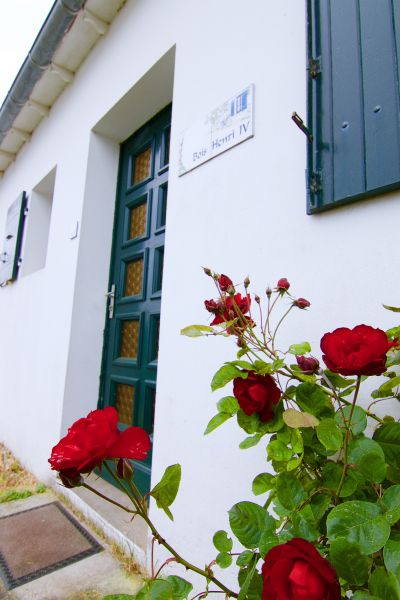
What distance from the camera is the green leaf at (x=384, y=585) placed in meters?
0.39

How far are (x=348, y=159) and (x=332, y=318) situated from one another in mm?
430

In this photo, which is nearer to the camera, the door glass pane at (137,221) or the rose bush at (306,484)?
the rose bush at (306,484)

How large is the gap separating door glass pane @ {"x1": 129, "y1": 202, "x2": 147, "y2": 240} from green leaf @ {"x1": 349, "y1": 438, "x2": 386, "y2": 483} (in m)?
2.02

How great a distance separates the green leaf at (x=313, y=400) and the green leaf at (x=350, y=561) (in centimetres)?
25

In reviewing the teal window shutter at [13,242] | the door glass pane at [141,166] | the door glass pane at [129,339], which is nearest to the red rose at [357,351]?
the door glass pane at [129,339]

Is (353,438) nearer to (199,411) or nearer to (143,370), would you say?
(199,411)

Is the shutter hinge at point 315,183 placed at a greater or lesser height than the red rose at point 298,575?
greater

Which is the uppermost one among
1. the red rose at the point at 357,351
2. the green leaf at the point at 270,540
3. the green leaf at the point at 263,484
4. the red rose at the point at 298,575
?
the red rose at the point at 357,351

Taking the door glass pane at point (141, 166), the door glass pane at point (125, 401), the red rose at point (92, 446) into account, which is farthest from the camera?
the door glass pane at point (141, 166)

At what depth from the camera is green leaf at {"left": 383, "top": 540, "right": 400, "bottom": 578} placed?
1.39 ft

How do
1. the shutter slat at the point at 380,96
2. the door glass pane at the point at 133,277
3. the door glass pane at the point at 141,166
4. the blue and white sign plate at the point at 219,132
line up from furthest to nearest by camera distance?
the door glass pane at the point at 141,166 < the door glass pane at the point at 133,277 < the blue and white sign plate at the point at 219,132 < the shutter slat at the point at 380,96

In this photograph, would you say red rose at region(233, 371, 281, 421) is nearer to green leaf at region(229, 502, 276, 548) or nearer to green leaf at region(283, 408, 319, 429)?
green leaf at region(283, 408, 319, 429)

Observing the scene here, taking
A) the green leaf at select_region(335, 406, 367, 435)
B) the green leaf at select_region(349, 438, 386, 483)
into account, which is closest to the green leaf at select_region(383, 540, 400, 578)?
the green leaf at select_region(349, 438, 386, 483)

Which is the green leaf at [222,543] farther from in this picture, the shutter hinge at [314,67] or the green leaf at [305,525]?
the shutter hinge at [314,67]
